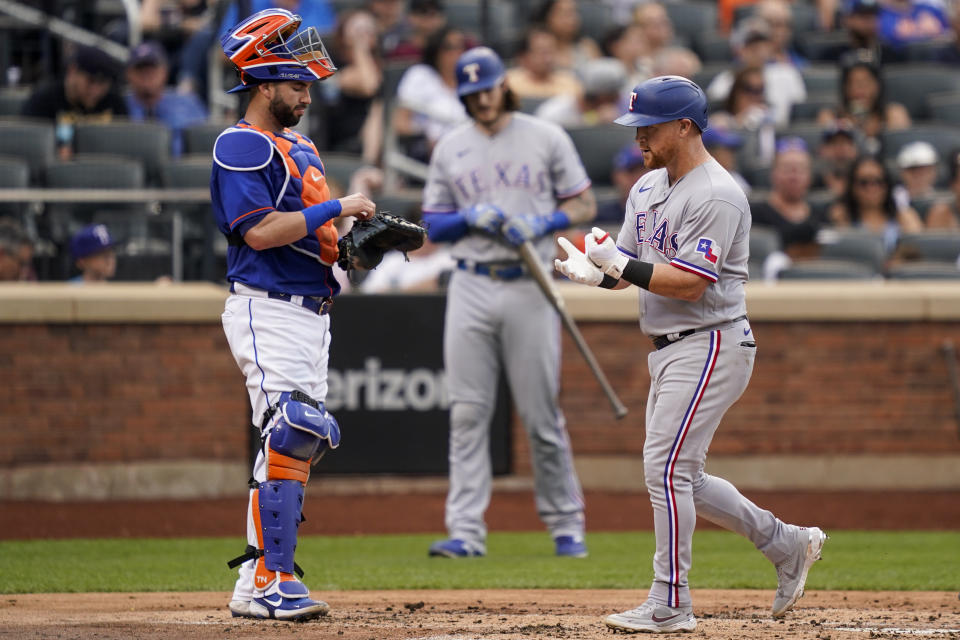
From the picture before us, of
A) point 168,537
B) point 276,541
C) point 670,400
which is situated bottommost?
point 168,537

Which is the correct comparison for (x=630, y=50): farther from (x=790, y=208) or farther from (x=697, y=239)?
(x=697, y=239)

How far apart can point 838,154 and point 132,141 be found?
230 inches

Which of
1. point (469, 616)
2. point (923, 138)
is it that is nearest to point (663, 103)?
point (469, 616)

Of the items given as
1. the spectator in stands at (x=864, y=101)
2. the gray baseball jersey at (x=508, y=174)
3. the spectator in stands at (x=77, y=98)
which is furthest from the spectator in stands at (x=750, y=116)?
the gray baseball jersey at (x=508, y=174)

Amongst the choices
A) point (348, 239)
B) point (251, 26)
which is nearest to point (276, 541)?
point (348, 239)

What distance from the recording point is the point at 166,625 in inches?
208

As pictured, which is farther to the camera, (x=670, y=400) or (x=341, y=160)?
(x=341, y=160)

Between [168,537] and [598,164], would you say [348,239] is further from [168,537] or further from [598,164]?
[598,164]

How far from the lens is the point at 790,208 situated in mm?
11477

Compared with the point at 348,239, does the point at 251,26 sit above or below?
above

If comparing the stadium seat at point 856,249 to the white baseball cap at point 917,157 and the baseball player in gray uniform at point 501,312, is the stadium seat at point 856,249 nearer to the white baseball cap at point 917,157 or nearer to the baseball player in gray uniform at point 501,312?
the white baseball cap at point 917,157

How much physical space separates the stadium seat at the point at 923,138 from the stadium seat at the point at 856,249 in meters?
1.80

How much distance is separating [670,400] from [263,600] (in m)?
1.68

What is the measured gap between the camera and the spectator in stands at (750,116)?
1285 centimetres
